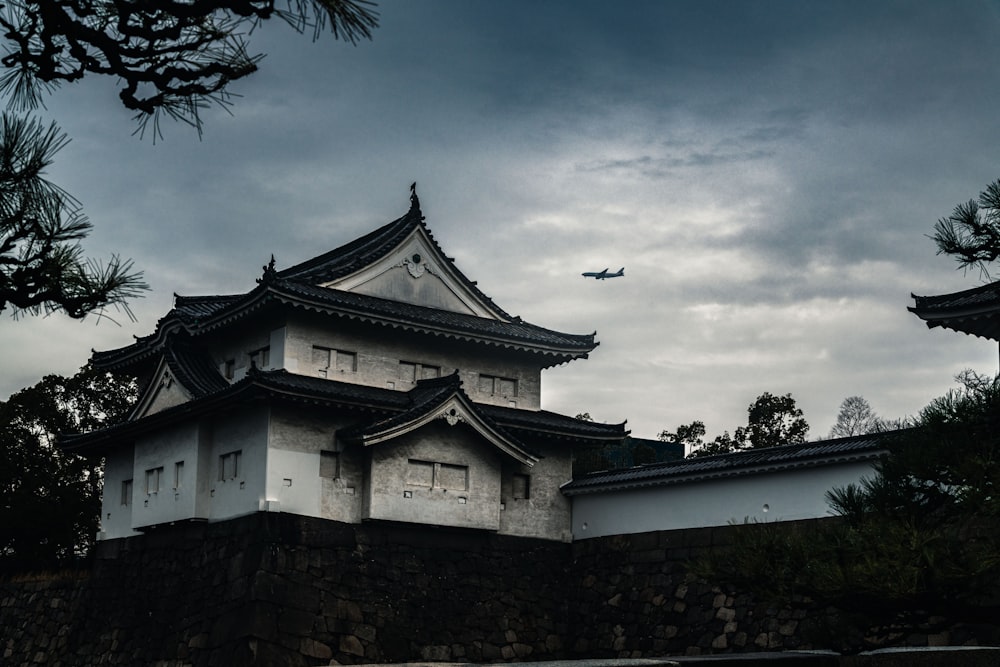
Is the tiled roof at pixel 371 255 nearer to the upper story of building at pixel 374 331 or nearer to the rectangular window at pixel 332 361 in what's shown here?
the upper story of building at pixel 374 331

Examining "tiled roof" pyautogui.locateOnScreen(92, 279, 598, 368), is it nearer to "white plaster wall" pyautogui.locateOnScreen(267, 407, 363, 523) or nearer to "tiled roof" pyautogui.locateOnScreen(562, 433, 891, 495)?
Result: "white plaster wall" pyautogui.locateOnScreen(267, 407, 363, 523)

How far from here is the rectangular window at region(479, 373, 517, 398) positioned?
23828 millimetres

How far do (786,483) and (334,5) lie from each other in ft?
48.8

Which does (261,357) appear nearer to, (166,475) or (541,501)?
(166,475)

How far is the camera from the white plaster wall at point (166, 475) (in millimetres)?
21188

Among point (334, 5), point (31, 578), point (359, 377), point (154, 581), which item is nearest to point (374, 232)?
point (359, 377)

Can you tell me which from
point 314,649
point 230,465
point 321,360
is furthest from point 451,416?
point 314,649

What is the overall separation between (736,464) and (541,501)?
4.72 metres

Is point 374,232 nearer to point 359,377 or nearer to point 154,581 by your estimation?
point 359,377

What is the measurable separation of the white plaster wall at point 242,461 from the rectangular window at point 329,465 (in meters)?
1.07

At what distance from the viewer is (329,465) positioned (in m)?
20.2

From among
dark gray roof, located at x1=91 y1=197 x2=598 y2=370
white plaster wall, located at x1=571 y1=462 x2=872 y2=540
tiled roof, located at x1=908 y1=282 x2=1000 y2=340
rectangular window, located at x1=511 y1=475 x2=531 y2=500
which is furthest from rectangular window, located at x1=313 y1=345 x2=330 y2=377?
tiled roof, located at x1=908 y1=282 x2=1000 y2=340

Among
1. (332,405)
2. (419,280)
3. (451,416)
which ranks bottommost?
(451,416)

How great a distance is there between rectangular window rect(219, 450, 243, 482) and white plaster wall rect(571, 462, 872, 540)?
6890mm
